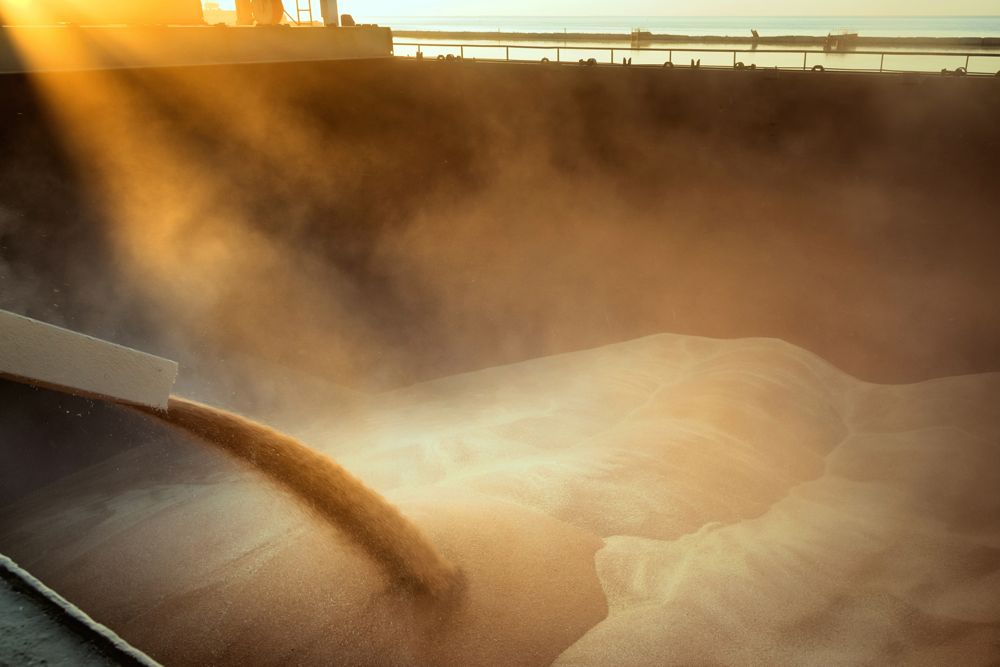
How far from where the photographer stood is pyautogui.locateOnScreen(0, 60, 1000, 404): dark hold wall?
7.29 meters

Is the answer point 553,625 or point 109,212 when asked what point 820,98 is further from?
point 109,212

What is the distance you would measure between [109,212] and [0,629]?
685 centimetres

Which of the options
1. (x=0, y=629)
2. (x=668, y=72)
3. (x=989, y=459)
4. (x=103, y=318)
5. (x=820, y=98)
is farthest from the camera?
(x=668, y=72)

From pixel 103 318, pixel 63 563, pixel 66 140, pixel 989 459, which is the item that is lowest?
pixel 989 459

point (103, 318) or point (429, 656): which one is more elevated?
point (103, 318)

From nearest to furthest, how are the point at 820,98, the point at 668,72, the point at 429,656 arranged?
1. the point at 429,656
2. the point at 820,98
3. the point at 668,72

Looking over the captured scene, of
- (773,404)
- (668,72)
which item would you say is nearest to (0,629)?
(773,404)

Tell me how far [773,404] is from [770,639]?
3175 mm

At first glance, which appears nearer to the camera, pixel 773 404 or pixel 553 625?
pixel 553 625

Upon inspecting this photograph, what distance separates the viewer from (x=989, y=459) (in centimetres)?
558

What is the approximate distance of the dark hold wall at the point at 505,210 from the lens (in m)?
7.29

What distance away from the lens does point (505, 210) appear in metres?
9.53

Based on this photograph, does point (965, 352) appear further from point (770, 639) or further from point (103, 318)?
point (103, 318)

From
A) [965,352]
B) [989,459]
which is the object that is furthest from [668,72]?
[989,459]
